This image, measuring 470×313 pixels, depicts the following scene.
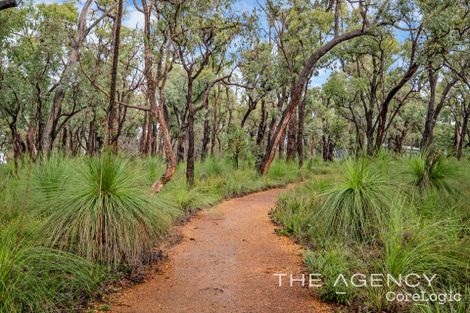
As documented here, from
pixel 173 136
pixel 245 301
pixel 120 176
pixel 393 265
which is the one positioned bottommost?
pixel 245 301

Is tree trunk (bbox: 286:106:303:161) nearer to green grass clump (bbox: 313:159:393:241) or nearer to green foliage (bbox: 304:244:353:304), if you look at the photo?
green grass clump (bbox: 313:159:393:241)

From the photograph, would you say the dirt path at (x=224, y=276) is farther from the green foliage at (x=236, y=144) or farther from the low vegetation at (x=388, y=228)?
the green foliage at (x=236, y=144)

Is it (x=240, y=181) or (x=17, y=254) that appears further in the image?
(x=240, y=181)

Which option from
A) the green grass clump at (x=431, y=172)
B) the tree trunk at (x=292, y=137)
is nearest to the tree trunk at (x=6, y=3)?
the green grass clump at (x=431, y=172)

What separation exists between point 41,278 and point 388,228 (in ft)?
15.3

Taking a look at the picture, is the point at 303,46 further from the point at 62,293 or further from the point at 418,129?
the point at 418,129

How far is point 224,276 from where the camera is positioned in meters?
4.90

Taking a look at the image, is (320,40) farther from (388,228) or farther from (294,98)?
(388,228)

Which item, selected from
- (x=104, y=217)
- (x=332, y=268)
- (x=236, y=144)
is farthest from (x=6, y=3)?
(x=236, y=144)

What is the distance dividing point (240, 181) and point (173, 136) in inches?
812

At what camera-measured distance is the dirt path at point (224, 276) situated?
4023 mm

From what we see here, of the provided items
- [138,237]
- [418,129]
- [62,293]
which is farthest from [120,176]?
[418,129]

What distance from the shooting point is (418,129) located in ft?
107

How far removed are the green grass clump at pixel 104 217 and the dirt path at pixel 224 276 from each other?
1.92 ft
